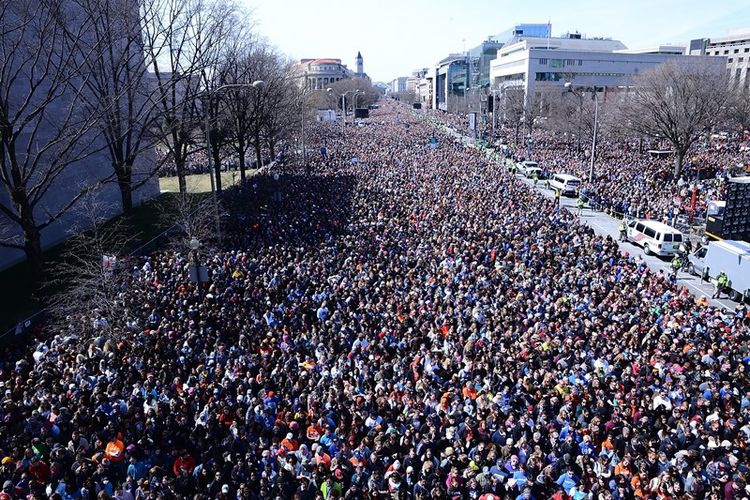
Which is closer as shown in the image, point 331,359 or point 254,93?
point 331,359

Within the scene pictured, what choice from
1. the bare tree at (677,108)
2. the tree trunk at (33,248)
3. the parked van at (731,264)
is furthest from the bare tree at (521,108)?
the tree trunk at (33,248)

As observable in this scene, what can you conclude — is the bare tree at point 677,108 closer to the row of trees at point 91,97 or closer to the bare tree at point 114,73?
the row of trees at point 91,97

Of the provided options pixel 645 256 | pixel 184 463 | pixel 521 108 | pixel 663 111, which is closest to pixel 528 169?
pixel 663 111

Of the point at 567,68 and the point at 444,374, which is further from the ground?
the point at 567,68

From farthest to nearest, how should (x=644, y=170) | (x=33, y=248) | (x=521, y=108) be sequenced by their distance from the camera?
1. (x=521, y=108)
2. (x=644, y=170)
3. (x=33, y=248)

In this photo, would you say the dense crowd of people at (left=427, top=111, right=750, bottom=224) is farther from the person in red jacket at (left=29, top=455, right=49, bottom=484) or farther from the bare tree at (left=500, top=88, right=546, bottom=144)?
the person in red jacket at (left=29, top=455, right=49, bottom=484)

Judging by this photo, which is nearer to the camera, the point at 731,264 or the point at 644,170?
the point at 731,264

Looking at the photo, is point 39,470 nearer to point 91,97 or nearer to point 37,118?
point 37,118

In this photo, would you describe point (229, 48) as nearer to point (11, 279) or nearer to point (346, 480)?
point (11, 279)

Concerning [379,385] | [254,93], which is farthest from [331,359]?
[254,93]
